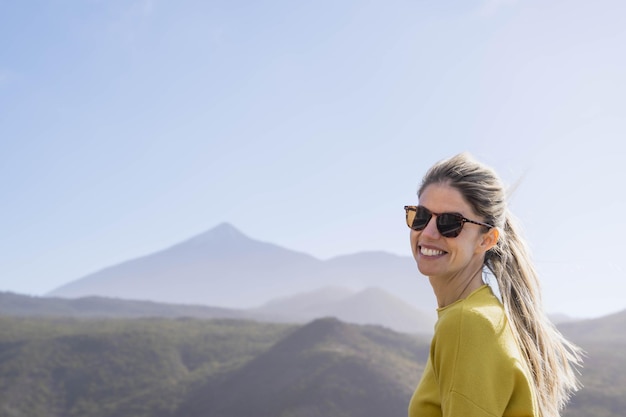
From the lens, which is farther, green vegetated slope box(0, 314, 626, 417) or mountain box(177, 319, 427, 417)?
green vegetated slope box(0, 314, 626, 417)

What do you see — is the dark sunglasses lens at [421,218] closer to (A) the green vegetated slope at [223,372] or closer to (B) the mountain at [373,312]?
(A) the green vegetated slope at [223,372]

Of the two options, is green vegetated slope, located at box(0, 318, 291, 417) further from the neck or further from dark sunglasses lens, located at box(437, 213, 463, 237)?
dark sunglasses lens, located at box(437, 213, 463, 237)

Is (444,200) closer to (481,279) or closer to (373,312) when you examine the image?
(481,279)

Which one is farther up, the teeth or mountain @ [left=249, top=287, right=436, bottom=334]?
the teeth

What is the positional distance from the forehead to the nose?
1.8 inches

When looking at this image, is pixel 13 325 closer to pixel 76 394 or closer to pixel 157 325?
pixel 157 325

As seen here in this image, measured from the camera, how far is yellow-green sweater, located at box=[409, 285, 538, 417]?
2115 millimetres

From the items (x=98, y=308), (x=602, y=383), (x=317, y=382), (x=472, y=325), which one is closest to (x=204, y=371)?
(x=317, y=382)

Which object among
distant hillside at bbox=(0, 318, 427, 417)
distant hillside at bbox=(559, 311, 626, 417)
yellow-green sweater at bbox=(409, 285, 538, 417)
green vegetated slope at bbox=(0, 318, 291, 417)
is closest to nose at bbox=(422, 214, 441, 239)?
yellow-green sweater at bbox=(409, 285, 538, 417)

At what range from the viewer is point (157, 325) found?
244 feet

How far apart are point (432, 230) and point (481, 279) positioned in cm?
32

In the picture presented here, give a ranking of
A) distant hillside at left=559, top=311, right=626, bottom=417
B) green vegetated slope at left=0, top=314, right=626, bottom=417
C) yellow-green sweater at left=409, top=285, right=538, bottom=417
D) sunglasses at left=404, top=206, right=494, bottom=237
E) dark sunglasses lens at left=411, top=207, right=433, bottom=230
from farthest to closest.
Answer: green vegetated slope at left=0, top=314, right=626, bottom=417 < distant hillside at left=559, top=311, right=626, bottom=417 < dark sunglasses lens at left=411, top=207, right=433, bottom=230 < sunglasses at left=404, top=206, right=494, bottom=237 < yellow-green sweater at left=409, top=285, right=538, bottom=417

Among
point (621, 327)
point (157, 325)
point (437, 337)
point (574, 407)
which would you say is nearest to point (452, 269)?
point (437, 337)

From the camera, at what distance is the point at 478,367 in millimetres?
2129
